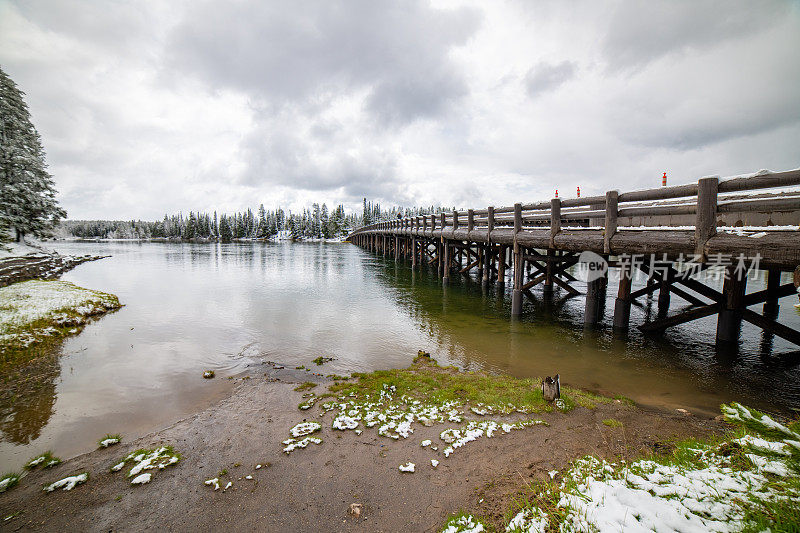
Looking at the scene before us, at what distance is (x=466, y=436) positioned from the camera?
199 inches

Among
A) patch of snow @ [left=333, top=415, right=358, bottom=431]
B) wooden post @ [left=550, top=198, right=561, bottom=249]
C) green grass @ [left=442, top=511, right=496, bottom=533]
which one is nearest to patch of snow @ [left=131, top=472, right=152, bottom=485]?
patch of snow @ [left=333, top=415, right=358, bottom=431]

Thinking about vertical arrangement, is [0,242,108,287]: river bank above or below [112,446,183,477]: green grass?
above

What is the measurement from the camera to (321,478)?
4367 mm

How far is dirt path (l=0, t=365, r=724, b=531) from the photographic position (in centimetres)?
371

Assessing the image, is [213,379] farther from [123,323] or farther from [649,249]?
[649,249]

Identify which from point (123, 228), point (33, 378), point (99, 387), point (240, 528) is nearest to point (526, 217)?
point (240, 528)

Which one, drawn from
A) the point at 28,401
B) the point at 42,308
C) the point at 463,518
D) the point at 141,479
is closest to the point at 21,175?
the point at 42,308

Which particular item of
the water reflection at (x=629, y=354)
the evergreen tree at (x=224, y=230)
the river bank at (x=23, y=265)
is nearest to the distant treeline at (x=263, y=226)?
the evergreen tree at (x=224, y=230)

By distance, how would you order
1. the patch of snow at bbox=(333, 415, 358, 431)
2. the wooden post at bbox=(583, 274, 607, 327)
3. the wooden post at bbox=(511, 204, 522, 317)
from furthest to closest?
the wooden post at bbox=(511, 204, 522, 317) → the wooden post at bbox=(583, 274, 607, 327) → the patch of snow at bbox=(333, 415, 358, 431)

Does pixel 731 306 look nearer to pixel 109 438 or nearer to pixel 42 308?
pixel 109 438

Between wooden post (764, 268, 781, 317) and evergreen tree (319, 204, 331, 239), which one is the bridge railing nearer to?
wooden post (764, 268, 781, 317)

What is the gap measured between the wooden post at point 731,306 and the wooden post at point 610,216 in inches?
99.8

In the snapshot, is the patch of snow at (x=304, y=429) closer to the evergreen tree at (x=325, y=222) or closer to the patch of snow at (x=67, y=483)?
the patch of snow at (x=67, y=483)

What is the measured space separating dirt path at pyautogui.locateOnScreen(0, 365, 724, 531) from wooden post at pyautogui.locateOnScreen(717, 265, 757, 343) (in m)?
5.36
